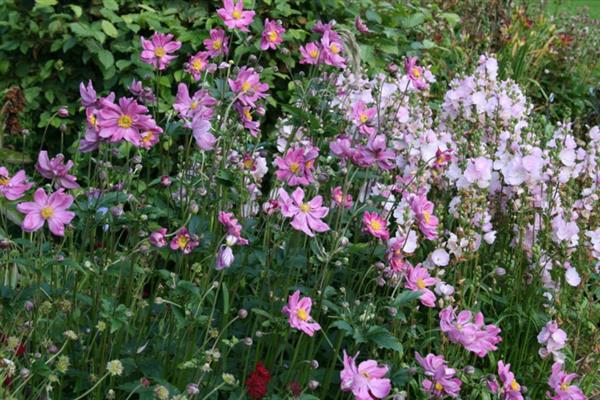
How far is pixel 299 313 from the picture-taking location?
6.25 feet

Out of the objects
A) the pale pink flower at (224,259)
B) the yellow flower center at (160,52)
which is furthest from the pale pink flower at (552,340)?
the yellow flower center at (160,52)

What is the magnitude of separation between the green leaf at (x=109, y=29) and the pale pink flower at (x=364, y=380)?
97.1 inches

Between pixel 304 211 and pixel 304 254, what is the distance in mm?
329

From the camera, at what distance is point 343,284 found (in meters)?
2.42

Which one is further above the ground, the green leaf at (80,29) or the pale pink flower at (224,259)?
the pale pink flower at (224,259)

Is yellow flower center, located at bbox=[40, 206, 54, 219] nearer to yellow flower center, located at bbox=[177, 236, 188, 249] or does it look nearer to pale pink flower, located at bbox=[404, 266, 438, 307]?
yellow flower center, located at bbox=[177, 236, 188, 249]

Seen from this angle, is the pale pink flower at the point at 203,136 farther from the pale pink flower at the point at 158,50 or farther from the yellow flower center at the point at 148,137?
the pale pink flower at the point at 158,50

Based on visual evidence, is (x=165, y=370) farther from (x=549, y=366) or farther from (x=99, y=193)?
(x=549, y=366)

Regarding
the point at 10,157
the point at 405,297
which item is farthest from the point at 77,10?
the point at 405,297

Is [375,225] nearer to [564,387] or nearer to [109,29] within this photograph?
[564,387]

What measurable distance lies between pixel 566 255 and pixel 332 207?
716 mm

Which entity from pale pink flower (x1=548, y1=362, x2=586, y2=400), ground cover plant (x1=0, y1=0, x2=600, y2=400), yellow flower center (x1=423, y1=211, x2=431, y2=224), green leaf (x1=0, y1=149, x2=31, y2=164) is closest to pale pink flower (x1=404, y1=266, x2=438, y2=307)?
ground cover plant (x1=0, y1=0, x2=600, y2=400)

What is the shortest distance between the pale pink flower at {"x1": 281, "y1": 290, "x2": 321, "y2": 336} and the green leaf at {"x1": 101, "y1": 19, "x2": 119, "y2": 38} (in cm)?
232

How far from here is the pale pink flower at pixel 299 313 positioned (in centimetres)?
188
